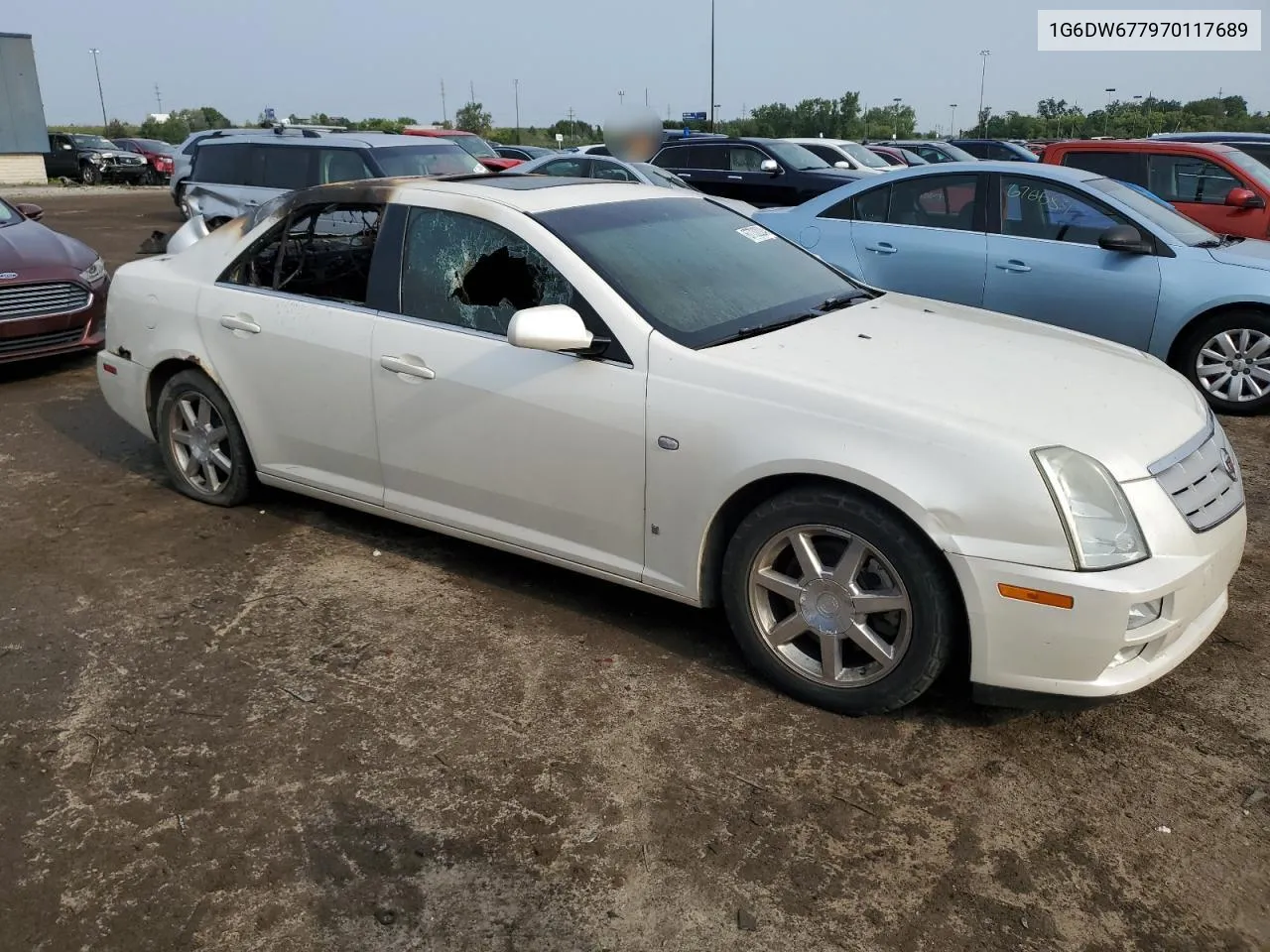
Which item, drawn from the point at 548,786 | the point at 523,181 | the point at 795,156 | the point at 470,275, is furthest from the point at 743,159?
the point at 548,786

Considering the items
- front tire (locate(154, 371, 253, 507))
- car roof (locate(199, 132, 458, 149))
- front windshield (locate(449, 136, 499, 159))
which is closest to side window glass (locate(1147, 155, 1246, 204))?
car roof (locate(199, 132, 458, 149))

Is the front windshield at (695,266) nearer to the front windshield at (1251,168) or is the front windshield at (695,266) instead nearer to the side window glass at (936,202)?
the side window glass at (936,202)

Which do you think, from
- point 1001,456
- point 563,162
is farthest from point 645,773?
point 563,162

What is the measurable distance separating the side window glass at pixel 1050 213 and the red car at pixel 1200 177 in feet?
8.24

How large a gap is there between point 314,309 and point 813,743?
269 cm

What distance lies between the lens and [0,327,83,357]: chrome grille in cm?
742

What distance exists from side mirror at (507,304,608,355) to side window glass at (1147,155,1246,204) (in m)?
7.77

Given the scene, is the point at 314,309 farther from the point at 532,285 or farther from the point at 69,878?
the point at 69,878

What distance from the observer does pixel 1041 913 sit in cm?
254

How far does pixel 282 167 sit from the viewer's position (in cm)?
1132

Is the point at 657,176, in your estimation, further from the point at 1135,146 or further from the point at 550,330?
the point at 550,330

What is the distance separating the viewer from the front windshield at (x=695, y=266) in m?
3.73

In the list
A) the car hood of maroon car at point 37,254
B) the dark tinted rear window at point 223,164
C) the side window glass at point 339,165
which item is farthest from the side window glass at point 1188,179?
the dark tinted rear window at point 223,164

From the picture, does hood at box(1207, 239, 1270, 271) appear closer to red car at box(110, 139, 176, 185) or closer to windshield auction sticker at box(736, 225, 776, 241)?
windshield auction sticker at box(736, 225, 776, 241)
